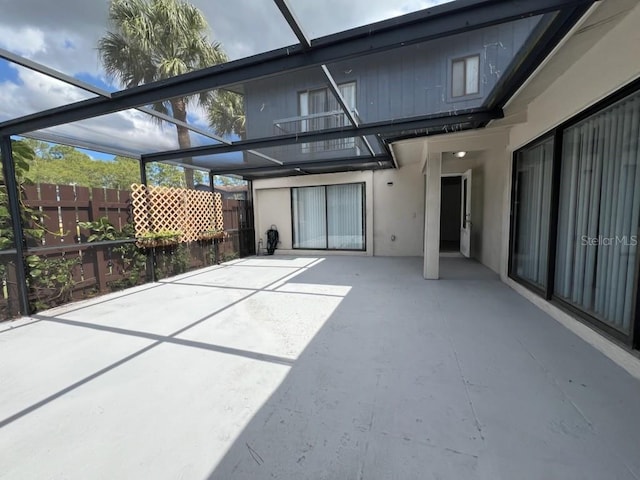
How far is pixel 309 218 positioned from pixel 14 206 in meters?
5.96

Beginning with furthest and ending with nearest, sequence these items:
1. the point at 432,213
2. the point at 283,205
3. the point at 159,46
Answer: the point at 283,205 < the point at 432,213 < the point at 159,46

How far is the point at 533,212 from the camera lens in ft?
11.9

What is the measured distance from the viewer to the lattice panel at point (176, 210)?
5076mm

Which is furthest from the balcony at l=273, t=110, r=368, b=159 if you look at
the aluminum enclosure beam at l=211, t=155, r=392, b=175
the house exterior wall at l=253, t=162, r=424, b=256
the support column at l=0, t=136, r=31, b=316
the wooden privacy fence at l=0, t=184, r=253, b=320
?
the support column at l=0, t=136, r=31, b=316

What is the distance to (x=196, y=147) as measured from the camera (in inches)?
187

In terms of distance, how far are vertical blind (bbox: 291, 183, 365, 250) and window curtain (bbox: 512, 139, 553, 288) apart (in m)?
4.00

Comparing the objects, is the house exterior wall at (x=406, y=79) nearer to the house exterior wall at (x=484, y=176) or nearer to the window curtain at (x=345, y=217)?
the house exterior wall at (x=484, y=176)

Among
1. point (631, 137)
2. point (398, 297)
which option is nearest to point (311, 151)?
point (398, 297)

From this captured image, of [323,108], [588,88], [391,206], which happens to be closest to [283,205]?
[391,206]

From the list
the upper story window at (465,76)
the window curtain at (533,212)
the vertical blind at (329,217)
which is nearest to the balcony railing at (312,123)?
the upper story window at (465,76)

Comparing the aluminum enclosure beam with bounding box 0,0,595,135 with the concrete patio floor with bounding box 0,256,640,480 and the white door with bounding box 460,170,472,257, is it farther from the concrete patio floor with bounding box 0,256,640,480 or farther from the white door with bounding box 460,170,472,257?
the white door with bounding box 460,170,472,257

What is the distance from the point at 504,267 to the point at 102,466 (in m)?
5.19

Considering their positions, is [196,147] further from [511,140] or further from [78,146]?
[511,140]

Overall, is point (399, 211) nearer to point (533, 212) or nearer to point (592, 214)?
point (533, 212)
